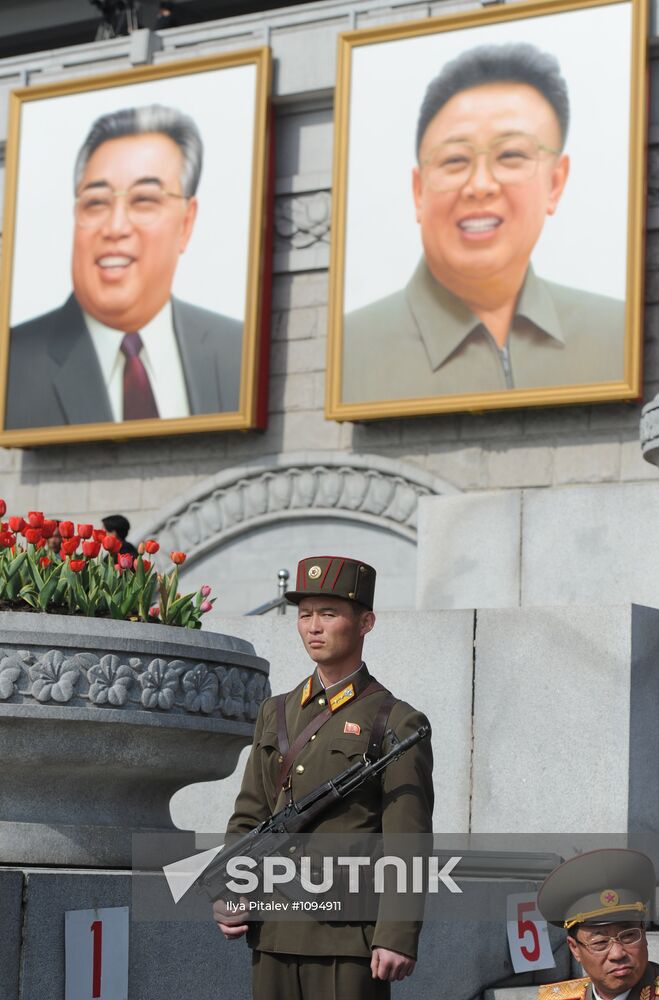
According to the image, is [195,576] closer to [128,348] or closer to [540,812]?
[128,348]

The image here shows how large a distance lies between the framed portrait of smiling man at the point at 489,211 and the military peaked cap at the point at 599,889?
32.1ft

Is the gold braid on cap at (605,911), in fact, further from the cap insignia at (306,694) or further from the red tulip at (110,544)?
the red tulip at (110,544)

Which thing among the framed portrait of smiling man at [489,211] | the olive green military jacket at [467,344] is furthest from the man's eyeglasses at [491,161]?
the olive green military jacket at [467,344]

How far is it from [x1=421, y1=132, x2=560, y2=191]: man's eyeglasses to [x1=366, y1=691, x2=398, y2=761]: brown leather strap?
10719 mm

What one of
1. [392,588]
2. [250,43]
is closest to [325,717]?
[392,588]

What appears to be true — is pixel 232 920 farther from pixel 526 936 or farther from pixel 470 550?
pixel 470 550

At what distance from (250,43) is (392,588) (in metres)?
5.60

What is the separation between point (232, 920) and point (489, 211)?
1107 centimetres

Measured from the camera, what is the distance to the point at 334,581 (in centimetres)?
366

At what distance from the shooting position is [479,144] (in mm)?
14008

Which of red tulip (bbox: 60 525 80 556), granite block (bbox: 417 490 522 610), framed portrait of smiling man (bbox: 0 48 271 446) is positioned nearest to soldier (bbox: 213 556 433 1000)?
red tulip (bbox: 60 525 80 556)

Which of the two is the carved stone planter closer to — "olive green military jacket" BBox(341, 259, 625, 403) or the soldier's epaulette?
the soldier's epaulette

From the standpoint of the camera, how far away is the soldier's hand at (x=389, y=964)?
3.33 metres

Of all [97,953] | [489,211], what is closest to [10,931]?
[97,953]
